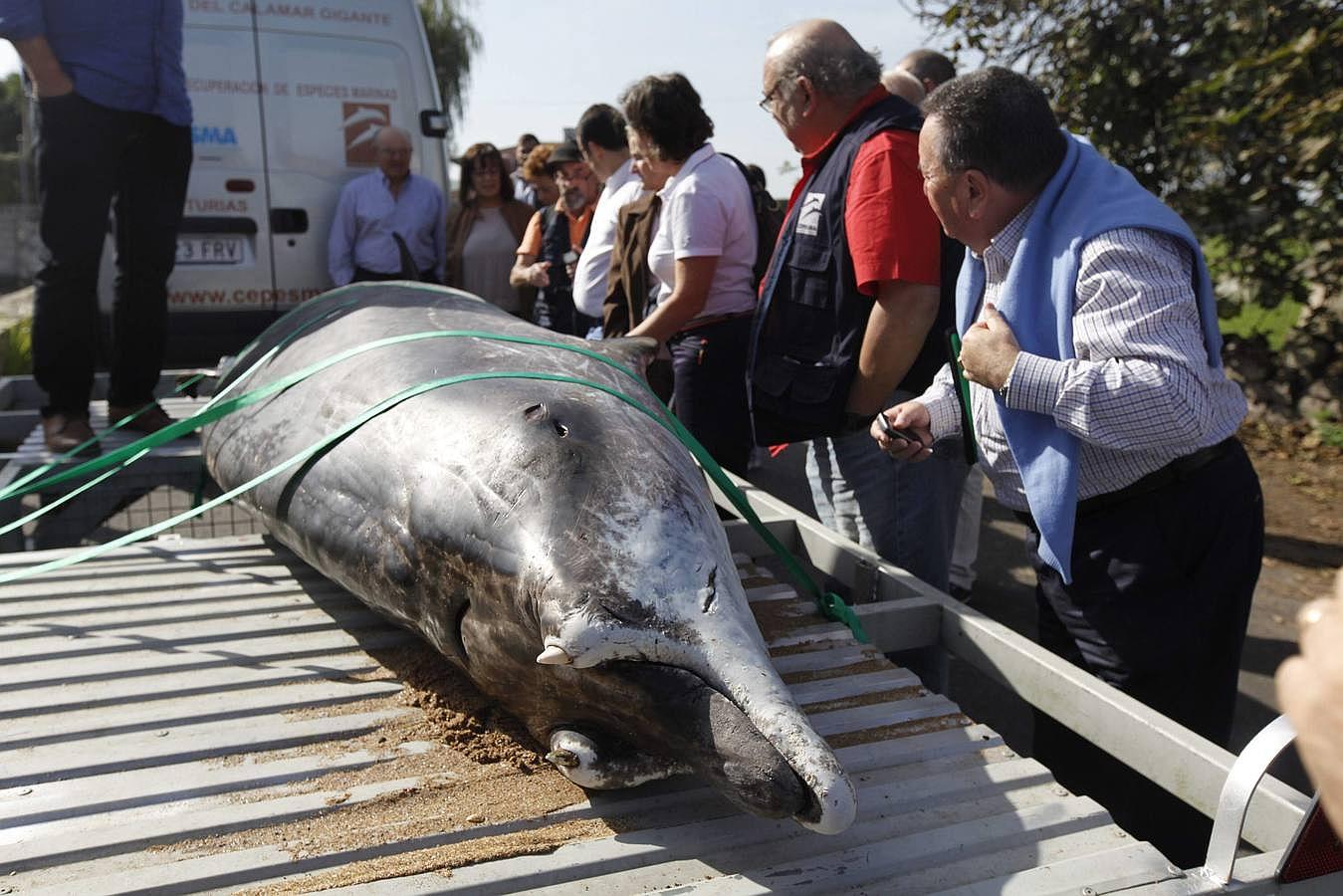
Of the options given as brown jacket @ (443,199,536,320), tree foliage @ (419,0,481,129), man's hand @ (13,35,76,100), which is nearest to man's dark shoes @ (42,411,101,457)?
man's hand @ (13,35,76,100)

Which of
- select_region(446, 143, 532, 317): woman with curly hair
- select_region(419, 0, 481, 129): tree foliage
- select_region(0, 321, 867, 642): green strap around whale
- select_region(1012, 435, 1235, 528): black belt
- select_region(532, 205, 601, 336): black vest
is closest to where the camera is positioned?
select_region(1012, 435, 1235, 528): black belt

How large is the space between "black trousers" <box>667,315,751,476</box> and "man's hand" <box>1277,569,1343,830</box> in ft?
10.7

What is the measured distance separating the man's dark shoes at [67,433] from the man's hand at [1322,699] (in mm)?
4344

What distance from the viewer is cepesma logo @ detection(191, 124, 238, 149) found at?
21.1 feet

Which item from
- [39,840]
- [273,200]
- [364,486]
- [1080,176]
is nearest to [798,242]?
[1080,176]

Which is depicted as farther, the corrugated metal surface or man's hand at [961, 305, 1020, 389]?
man's hand at [961, 305, 1020, 389]

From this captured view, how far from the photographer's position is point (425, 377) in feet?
9.17

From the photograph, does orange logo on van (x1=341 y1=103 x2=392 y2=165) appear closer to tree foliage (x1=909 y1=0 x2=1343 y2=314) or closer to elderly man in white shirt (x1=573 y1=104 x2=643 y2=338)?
elderly man in white shirt (x1=573 y1=104 x2=643 y2=338)

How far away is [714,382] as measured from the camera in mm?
4199

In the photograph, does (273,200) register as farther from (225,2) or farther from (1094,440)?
(1094,440)

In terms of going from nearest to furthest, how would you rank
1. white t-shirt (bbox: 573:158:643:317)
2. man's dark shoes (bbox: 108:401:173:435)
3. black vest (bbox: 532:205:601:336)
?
man's dark shoes (bbox: 108:401:173:435) < white t-shirt (bbox: 573:158:643:317) < black vest (bbox: 532:205:601:336)

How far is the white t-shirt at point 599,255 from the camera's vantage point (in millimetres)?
4949

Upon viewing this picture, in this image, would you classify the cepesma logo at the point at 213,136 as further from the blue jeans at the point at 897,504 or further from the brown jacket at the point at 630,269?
the blue jeans at the point at 897,504

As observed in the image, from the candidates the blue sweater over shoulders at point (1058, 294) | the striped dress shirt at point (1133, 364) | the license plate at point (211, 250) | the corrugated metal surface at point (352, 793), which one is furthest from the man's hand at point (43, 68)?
the striped dress shirt at point (1133, 364)
